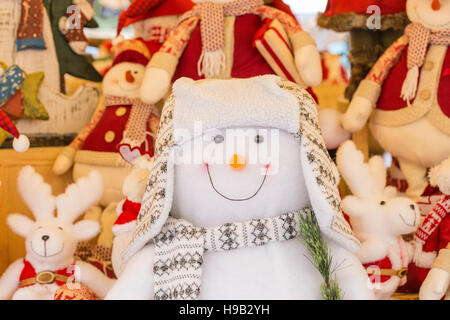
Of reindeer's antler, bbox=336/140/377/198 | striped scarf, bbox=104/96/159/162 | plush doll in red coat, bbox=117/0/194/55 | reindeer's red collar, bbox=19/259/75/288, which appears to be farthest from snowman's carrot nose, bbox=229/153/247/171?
plush doll in red coat, bbox=117/0/194/55

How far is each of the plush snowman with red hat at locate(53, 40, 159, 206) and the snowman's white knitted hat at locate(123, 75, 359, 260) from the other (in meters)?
0.62

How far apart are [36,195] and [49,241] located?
15 centimetres

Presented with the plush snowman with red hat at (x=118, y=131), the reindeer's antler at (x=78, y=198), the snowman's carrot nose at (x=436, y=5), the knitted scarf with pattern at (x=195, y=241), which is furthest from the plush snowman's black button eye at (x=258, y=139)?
the snowman's carrot nose at (x=436, y=5)

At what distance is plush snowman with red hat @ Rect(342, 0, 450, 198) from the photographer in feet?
5.28

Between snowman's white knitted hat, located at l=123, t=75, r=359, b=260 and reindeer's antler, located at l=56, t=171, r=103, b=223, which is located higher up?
snowman's white knitted hat, located at l=123, t=75, r=359, b=260

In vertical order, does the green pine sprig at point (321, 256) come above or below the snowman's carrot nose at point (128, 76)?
Result: below

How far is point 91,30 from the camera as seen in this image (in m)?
1.95

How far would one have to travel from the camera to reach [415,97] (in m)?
1.65

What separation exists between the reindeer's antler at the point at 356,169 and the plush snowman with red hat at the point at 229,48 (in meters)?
0.27

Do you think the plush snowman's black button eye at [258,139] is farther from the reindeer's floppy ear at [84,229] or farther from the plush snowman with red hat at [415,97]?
the plush snowman with red hat at [415,97]

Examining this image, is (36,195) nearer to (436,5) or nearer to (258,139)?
(258,139)

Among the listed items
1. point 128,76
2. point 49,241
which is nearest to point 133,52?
point 128,76

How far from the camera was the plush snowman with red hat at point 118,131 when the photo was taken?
1.71m

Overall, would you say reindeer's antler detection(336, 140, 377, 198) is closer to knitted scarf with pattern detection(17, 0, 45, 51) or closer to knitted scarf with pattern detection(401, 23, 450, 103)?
knitted scarf with pattern detection(401, 23, 450, 103)
